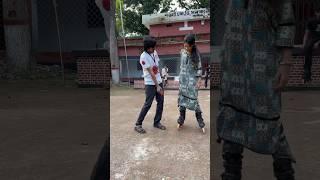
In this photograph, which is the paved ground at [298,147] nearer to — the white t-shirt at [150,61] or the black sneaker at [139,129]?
the white t-shirt at [150,61]

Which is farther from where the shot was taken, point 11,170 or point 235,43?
point 11,170

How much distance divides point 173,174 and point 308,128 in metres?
1.97

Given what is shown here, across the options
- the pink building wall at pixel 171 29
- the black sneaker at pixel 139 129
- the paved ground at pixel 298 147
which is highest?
the pink building wall at pixel 171 29

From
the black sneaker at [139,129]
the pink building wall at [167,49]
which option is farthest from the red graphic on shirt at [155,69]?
the black sneaker at [139,129]

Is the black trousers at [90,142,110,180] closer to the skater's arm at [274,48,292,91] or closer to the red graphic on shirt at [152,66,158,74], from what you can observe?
the red graphic on shirt at [152,66,158,74]

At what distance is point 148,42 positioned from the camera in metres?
2.29

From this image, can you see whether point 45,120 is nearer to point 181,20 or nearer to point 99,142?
point 99,142

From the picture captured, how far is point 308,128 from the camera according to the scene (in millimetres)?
4637

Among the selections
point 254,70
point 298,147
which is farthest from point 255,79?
point 298,147

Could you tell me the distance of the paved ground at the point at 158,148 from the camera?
9.89 ft

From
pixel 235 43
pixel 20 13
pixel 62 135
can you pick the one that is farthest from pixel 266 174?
pixel 20 13

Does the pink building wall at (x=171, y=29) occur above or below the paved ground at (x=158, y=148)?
above

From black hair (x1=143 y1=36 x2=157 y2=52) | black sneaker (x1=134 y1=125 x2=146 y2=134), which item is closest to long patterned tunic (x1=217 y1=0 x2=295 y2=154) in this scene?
black hair (x1=143 y1=36 x2=157 y2=52)

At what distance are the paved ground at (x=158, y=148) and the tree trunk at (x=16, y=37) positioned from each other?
6.15 meters
